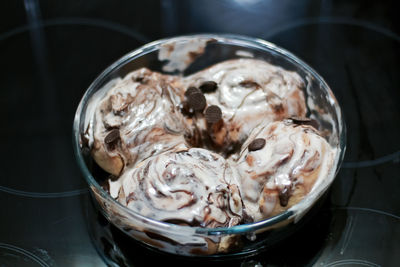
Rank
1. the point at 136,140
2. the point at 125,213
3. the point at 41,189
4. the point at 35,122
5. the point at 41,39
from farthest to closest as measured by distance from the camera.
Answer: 1. the point at 41,39
2. the point at 35,122
3. the point at 41,189
4. the point at 136,140
5. the point at 125,213

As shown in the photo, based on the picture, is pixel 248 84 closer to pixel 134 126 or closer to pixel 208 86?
pixel 208 86

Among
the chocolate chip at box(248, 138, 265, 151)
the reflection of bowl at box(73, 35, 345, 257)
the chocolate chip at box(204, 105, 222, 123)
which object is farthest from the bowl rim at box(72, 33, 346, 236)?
the chocolate chip at box(204, 105, 222, 123)

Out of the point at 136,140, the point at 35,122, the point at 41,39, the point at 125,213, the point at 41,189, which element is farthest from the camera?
the point at 41,39

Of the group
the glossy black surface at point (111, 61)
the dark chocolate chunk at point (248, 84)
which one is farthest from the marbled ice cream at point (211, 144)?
the glossy black surface at point (111, 61)

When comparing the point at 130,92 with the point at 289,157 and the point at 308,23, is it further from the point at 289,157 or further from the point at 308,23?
the point at 308,23

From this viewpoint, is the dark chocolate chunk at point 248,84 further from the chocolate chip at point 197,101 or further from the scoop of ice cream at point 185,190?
the scoop of ice cream at point 185,190

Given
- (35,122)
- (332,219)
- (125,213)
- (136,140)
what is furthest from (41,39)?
(332,219)
